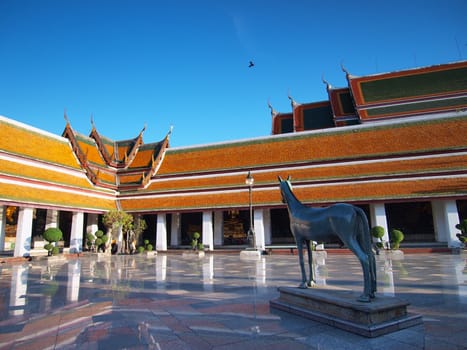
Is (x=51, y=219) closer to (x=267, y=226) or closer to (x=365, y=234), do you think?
(x=267, y=226)

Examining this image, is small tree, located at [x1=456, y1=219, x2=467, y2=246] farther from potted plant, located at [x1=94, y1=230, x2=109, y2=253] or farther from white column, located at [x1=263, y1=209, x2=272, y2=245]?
potted plant, located at [x1=94, y1=230, x2=109, y2=253]

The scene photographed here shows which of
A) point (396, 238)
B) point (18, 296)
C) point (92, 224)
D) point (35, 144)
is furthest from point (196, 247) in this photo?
point (18, 296)

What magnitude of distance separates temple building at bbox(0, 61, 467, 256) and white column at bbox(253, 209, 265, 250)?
0.29 feet

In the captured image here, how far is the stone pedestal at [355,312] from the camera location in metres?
4.41

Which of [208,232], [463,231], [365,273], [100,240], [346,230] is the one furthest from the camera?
[208,232]

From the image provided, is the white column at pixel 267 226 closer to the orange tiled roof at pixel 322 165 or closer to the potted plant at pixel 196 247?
the orange tiled roof at pixel 322 165

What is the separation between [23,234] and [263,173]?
18670 mm

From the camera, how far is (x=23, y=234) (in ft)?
68.1

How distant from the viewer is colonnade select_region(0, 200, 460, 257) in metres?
21.1

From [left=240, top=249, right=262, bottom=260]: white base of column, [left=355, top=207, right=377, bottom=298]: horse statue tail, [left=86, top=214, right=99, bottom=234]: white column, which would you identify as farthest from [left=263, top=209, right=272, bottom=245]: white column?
[left=355, top=207, right=377, bottom=298]: horse statue tail

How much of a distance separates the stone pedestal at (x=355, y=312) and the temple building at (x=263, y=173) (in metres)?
14.5

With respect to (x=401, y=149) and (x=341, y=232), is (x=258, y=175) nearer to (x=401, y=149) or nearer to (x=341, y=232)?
(x=401, y=149)

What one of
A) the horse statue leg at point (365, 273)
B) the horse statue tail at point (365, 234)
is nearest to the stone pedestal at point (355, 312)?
the horse statue leg at point (365, 273)

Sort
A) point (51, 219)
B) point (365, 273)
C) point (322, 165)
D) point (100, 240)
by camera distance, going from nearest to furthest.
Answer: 1. point (365, 273)
2. point (100, 240)
3. point (51, 219)
4. point (322, 165)
